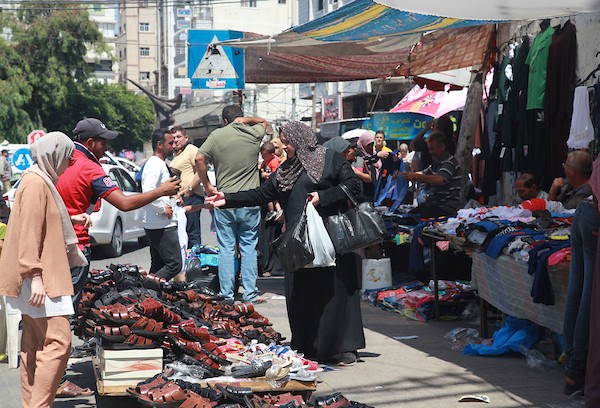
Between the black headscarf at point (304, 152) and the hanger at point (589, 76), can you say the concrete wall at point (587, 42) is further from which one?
the black headscarf at point (304, 152)

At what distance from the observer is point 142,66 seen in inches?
4104

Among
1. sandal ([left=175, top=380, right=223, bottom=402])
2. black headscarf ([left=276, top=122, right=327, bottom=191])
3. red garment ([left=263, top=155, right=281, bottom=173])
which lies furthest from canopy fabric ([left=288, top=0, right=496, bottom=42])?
sandal ([left=175, top=380, right=223, bottom=402])

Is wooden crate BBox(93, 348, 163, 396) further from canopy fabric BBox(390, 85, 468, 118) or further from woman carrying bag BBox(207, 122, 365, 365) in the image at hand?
canopy fabric BBox(390, 85, 468, 118)

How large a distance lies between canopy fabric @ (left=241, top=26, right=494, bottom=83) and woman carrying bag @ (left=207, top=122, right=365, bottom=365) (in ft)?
14.7

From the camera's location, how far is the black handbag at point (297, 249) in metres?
7.30

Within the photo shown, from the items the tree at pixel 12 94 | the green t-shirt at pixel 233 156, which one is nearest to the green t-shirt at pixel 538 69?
the green t-shirt at pixel 233 156

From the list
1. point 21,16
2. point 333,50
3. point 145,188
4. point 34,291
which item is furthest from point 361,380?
point 21,16

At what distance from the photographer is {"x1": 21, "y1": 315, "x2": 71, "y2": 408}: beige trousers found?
218 inches

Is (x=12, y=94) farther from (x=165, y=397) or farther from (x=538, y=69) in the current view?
(x=165, y=397)

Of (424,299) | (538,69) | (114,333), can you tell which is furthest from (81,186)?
(538,69)

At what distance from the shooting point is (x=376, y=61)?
13398 mm

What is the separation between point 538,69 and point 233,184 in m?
3.67

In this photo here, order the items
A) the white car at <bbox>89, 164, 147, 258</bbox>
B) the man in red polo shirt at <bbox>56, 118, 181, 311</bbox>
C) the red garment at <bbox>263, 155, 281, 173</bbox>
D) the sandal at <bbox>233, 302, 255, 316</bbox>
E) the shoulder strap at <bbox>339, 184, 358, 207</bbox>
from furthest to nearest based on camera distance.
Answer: the white car at <bbox>89, 164, 147, 258</bbox>
the red garment at <bbox>263, 155, 281, 173</bbox>
the sandal at <bbox>233, 302, 255, 316</bbox>
the shoulder strap at <bbox>339, 184, 358, 207</bbox>
the man in red polo shirt at <bbox>56, 118, 181, 311</bbox>

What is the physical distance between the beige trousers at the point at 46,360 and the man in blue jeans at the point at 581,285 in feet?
11.3
